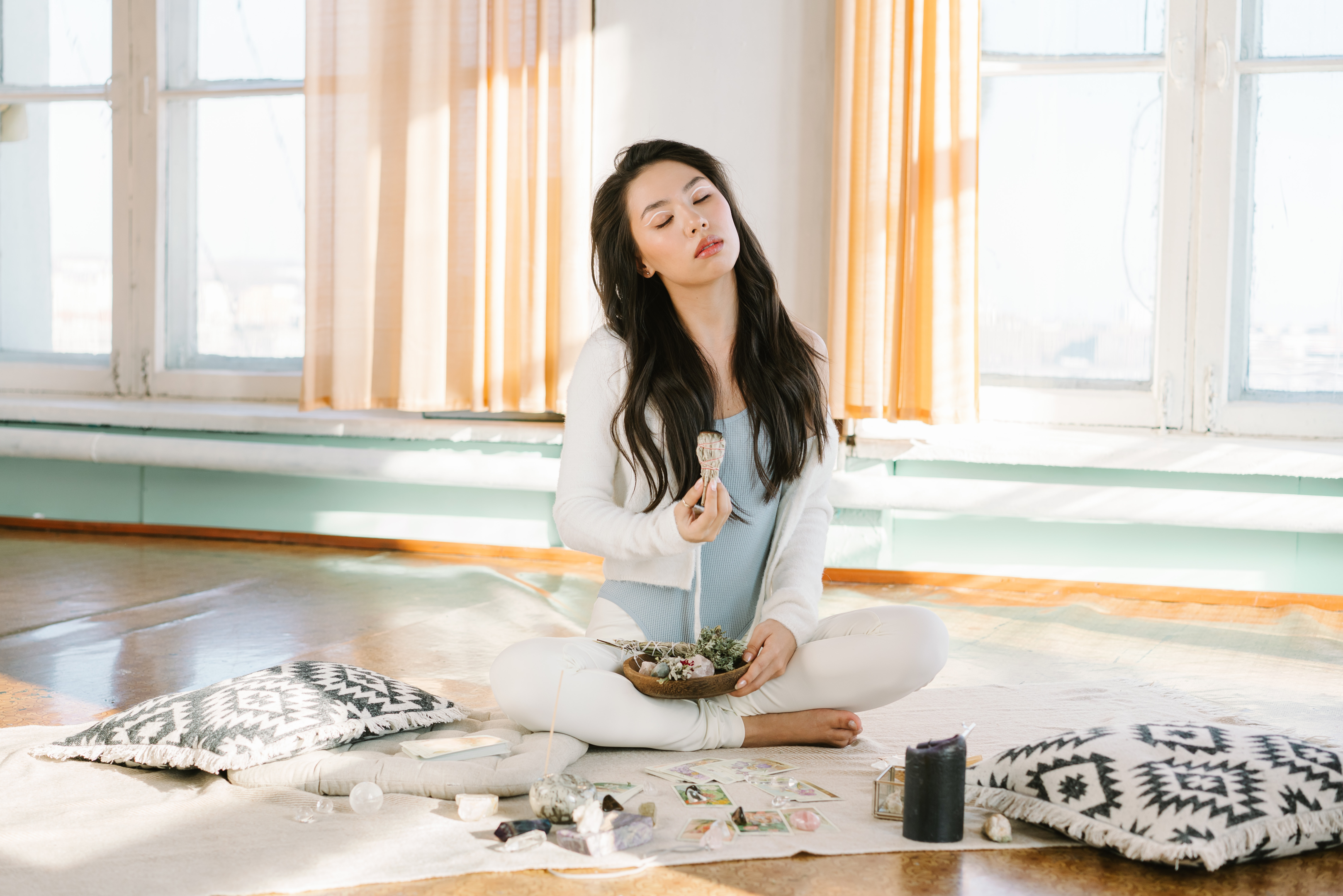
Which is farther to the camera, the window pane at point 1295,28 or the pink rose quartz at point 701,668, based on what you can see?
the window pane at point 1295,28

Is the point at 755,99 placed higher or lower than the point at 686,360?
higher

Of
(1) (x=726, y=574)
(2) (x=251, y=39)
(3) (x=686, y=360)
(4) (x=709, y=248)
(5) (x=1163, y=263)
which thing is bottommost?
(1) (x=726, y=574)

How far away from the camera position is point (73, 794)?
1.59 metres

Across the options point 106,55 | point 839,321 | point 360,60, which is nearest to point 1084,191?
point 839,321

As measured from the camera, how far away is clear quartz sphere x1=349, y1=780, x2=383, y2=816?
1537 millimetres

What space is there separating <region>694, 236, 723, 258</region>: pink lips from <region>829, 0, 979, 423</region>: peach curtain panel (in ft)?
4.66

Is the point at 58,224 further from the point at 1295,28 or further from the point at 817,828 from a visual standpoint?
the point at 1295,28

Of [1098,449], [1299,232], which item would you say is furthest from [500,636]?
[1299,232]

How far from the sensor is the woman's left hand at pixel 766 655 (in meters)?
1.72

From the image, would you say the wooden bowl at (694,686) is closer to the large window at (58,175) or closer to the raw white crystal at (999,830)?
the raw white crystal at (999,830)

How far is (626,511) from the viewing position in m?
1.81

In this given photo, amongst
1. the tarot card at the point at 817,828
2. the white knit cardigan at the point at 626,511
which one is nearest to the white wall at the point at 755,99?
the white knit cardigan at the point at 626,511

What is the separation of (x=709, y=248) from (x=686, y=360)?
184 millimetres

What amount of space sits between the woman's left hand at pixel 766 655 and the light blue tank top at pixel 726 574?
13cm
